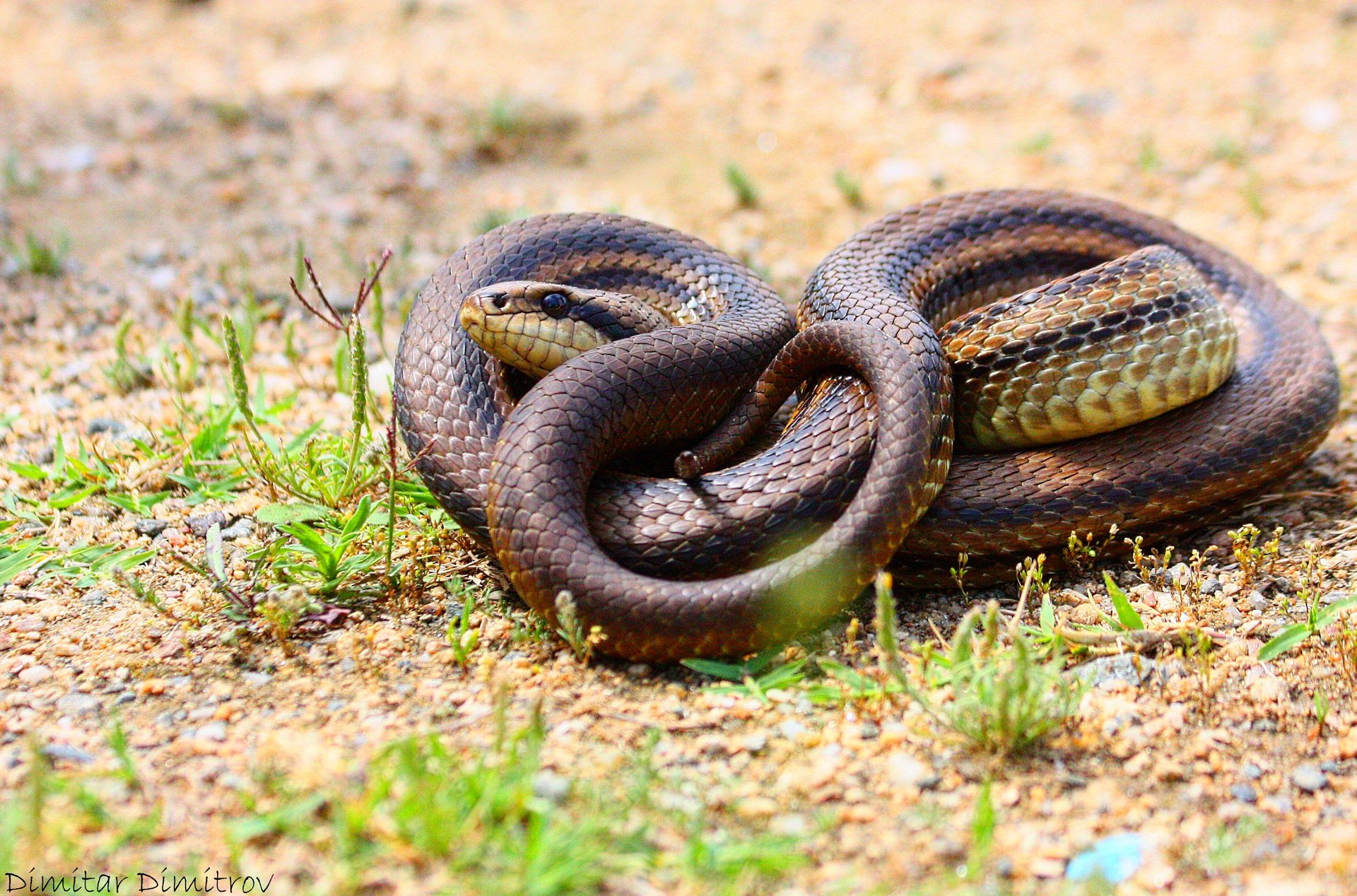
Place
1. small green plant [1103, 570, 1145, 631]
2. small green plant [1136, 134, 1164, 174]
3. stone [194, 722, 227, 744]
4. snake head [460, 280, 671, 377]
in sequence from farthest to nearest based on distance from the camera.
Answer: small green plant [1136, 134, 1164, 174] < snake head [460, 280, 671, 377] < small green plant [1103, 570, 1145, 631] < stone [194, 722, 227, 744]

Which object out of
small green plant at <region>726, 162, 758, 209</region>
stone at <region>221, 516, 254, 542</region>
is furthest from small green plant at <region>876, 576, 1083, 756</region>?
small green plant at <region>726, 162, 758, 209</region>

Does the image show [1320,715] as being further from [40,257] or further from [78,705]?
[40,257]

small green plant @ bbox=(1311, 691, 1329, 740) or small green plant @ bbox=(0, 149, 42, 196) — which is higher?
small green plant @ bbox=(0, 149, 42, 196)

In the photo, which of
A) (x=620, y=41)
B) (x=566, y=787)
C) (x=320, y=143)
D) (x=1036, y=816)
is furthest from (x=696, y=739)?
(x=620, y=41)

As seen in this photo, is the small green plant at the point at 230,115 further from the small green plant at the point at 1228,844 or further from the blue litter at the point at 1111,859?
the small green plant at the point at 1228,844

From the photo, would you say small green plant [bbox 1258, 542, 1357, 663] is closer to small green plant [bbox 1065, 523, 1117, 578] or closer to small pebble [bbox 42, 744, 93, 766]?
small green plant [bbox 1065, 523, 1117, 578]

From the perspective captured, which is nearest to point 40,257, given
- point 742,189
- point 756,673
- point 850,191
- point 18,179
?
point 18,179

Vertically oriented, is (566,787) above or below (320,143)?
below

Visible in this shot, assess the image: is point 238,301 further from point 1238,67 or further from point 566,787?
point 1238,67
